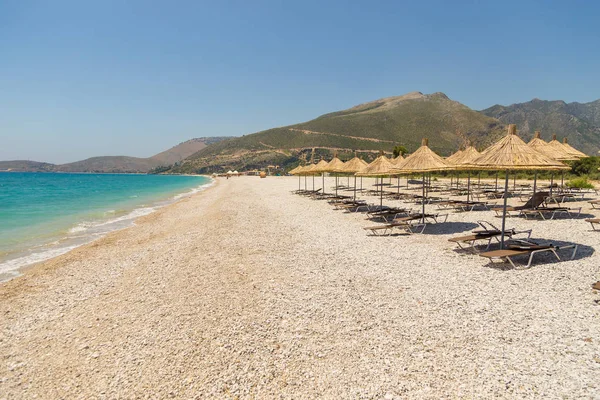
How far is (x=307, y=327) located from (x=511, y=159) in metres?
5.47

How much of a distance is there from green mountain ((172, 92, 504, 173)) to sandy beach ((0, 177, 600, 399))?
65.0 m

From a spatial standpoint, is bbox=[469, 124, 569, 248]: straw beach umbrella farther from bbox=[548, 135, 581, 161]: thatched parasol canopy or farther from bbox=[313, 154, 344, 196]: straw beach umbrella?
bbox=[313, 154, 344, 196]: straw beach umbrella

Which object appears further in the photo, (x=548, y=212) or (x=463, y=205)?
(x=463, y=205)

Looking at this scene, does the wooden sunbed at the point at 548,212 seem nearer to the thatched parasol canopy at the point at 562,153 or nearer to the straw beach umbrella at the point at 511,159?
the thatched parasol canopy at the point at 562,153

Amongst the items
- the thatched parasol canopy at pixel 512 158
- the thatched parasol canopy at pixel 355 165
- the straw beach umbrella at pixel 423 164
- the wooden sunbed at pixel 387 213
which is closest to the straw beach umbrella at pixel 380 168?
the wooden sunbed at pixel 387 213

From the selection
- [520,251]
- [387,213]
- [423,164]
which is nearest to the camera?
[520,251]

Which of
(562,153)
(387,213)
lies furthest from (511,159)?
(562,153)

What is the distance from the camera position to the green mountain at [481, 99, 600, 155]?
76.6 meters

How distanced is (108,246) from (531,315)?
10114mm

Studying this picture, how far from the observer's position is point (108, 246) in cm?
958

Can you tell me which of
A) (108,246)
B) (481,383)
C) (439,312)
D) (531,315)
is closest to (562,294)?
(531,315)

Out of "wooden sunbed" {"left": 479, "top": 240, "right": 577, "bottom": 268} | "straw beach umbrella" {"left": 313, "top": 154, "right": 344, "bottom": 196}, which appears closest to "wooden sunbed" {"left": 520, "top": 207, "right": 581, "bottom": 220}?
"wooden sunbed" {"left": 479, "top": 240, "right": 577, "bottom": 268}

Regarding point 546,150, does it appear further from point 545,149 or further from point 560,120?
point 560,120

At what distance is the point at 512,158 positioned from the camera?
6.59 metres
